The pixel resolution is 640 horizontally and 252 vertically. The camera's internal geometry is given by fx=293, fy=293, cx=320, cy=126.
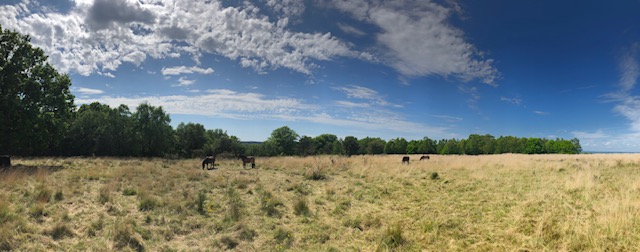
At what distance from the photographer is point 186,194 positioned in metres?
11.1

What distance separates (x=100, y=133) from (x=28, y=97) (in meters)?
39.3

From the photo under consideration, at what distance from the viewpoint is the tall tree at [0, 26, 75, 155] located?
21.2m

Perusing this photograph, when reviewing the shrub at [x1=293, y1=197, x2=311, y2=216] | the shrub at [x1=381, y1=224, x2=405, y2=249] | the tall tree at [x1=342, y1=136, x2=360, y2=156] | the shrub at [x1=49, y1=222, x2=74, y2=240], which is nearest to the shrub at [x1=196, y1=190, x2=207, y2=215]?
the shrub at [x1=293, y1=197, x2=311, y2=216]

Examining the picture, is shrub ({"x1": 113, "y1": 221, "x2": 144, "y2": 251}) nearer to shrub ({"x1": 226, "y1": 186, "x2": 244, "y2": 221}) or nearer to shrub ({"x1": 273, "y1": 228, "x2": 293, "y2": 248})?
shrub ({"x1": 226, "y1": 186, "x2": 244, "y2": 221})

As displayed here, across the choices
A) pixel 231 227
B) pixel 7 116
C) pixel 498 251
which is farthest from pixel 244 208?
pixel 7 116

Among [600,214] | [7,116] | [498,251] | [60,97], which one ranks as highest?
[60,97]

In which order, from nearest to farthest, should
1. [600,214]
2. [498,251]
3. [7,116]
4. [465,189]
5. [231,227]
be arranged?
[498,251], [600,214], [231,227], [465,189], [7,116]

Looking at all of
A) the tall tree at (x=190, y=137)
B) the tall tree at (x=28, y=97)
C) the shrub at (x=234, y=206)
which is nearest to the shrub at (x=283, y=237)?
the shrub at (x=234, y=206)

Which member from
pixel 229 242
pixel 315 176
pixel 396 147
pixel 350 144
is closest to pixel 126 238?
pixel 229 242

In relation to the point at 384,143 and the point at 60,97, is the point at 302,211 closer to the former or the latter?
the point at 60,97

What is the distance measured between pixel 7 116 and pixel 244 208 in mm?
22868

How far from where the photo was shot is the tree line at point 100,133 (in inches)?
850

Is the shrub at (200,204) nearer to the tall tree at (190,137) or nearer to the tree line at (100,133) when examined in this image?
the tree line at (100,133)

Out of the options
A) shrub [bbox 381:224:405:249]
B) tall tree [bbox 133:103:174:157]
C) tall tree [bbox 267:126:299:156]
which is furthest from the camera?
tall tree [bbox 267:126:299:156]
